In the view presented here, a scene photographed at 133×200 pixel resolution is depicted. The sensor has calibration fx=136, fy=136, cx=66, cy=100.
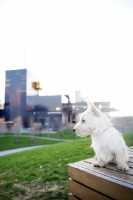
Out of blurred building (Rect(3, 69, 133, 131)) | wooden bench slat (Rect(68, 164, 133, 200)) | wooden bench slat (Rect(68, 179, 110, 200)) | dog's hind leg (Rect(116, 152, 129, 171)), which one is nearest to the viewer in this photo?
wooden bench slat (Rect(68, 164, 133, 200))

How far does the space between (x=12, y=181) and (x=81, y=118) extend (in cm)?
370

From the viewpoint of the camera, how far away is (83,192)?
6.47ft

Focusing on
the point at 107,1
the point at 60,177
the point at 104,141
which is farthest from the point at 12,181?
the point at 107,1

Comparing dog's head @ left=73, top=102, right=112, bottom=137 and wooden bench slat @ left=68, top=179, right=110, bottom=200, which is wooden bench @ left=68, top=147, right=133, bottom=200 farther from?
dog's head @ left=73, top=102, right=112, bottom=137

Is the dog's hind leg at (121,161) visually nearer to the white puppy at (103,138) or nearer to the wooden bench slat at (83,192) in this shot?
the white puppy at (103,138)

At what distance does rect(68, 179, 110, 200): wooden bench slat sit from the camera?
1.74 meters

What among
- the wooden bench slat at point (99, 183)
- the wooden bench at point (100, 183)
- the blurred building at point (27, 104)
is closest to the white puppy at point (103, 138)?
the wooden bench at point (100, 183)

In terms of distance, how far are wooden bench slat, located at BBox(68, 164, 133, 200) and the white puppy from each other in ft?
0.91

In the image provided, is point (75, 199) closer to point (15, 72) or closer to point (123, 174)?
point (123, 174)

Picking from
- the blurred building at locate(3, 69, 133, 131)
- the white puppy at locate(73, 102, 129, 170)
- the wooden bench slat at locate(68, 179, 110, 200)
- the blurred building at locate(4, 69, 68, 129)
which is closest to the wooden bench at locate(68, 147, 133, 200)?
the wooden bench slat at locate(68, 179, 110, 200)

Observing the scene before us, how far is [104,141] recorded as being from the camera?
198cm

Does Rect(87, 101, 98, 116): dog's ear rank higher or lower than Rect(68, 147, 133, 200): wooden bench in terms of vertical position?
higher

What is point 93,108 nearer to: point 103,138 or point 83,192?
point 103,138

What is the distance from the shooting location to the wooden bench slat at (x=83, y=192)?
5.72ft
